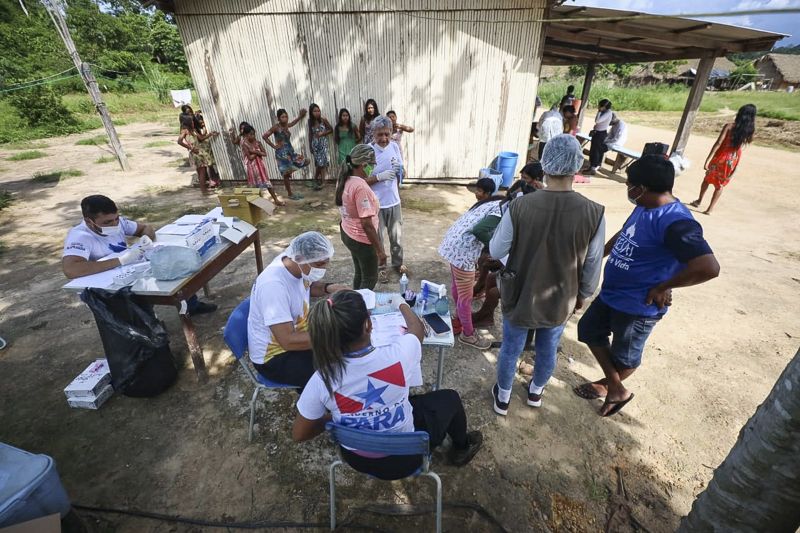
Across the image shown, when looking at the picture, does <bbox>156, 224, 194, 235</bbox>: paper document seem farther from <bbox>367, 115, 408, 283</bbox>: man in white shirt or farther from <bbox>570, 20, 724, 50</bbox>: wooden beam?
<bbox>570, 20, 724, 50</bbox>: wooden beam

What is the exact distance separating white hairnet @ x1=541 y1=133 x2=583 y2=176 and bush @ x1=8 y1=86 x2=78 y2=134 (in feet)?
70.5

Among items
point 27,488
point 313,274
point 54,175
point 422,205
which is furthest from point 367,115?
point 54,175

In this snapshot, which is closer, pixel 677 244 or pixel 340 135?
pixel 677 244

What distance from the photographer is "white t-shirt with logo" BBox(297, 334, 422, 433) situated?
1728 millimetres

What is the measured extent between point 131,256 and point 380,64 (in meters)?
6.52

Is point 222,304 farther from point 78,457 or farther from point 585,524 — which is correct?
point 585,524

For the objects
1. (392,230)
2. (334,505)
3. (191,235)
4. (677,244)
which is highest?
→ (677,244)

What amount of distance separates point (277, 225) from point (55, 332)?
3.52 meters

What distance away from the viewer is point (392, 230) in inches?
184

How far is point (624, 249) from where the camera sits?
2471mm

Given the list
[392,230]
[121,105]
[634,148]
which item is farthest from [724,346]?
[121,105]

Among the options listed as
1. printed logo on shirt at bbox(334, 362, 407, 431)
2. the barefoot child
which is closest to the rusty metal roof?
printed logo on shirt at bbox(334, 362, 407, 431)

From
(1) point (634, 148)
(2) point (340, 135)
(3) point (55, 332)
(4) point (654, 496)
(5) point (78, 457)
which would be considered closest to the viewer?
(4) point (654, 496)

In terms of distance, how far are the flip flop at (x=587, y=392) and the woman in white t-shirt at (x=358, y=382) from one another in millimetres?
1788
